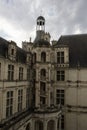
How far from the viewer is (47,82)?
24.5 m

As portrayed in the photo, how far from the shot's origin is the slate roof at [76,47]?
2636 centimetres

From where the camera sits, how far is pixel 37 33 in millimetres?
28609

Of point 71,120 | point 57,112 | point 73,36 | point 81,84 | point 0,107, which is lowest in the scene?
point 71,120

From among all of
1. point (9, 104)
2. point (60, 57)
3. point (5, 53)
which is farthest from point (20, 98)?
point (60, 57)

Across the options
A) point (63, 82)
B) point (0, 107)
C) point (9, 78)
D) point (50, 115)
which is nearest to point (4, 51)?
point (9, 78)

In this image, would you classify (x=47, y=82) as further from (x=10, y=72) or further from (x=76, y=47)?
(x=76, y=47)

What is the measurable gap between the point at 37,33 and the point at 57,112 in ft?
39.1

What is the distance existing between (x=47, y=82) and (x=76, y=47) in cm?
722

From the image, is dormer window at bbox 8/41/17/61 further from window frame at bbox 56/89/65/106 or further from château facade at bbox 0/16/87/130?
window frame at bbox 56/89/65/106

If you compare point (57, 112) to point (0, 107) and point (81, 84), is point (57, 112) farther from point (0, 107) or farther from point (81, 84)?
point (0, 107)

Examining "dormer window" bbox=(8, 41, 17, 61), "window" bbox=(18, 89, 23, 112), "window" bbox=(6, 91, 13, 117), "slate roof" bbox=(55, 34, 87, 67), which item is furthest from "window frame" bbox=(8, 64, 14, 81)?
"slate roof" bbox=(55, 34, 87, 67)

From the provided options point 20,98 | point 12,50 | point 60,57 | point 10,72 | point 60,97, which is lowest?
point 60,97

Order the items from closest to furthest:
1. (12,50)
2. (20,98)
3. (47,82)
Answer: (12,50)
(20,98)
(47,82)

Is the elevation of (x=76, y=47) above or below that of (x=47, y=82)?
above
